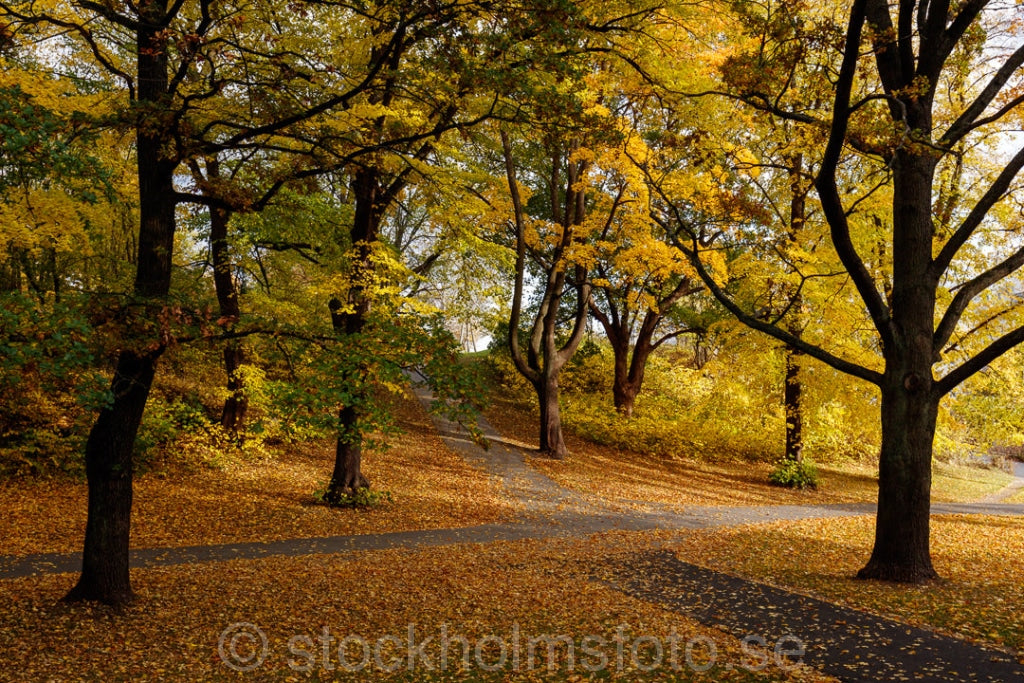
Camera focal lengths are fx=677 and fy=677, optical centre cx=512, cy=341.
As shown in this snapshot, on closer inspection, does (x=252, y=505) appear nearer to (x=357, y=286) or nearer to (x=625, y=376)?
(x=357, y=286)

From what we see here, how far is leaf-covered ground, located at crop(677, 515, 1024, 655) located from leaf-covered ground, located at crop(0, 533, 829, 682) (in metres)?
2.19

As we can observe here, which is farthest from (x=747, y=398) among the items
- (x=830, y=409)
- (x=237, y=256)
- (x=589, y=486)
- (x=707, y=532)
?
(x=237, y=256)

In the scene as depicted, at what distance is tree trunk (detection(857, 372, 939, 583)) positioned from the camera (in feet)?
28.0

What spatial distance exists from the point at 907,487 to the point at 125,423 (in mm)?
9246

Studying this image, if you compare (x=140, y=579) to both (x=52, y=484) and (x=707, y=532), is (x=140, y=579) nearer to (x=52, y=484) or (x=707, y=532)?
(x=52, y=484)

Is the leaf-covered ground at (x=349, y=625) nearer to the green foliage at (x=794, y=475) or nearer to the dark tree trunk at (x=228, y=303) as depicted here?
the dark tree trunk at (x=228, y=303)

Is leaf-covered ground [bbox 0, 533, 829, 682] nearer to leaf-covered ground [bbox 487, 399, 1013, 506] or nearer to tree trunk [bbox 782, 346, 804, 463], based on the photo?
leaf-covered ground [bbox 487, 399, 1013, 506]

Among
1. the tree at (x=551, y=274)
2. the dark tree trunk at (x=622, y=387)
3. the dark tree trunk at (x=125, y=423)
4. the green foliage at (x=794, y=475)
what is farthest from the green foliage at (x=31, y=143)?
the dark tree trunk at (x=622, y=387)

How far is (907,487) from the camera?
28.1 feet

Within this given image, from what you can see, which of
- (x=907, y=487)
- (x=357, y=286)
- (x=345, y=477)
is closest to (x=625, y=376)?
(x=345, y=477)

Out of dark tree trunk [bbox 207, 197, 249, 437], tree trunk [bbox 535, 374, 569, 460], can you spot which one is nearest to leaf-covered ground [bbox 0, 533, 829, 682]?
dark tree trunk [bbox 207, 197, 249, 437]

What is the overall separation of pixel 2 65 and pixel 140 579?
6.67 meters

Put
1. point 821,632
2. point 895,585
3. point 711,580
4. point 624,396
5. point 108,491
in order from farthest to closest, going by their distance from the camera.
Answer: point 624,396, point 711,580, point 895,585, point 108,491, point 821,632

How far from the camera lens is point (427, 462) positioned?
1848cm
